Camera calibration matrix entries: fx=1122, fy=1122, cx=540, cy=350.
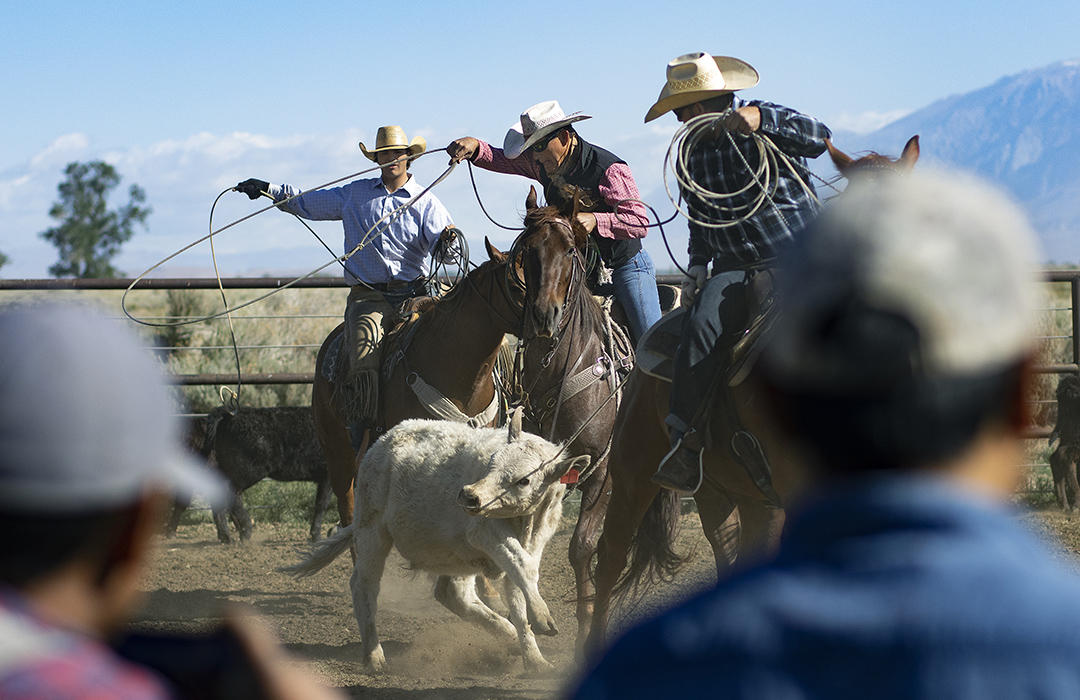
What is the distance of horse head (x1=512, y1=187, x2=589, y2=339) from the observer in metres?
6.19

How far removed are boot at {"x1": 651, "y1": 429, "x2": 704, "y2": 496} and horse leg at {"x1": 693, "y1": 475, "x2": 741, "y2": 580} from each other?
0.85 m

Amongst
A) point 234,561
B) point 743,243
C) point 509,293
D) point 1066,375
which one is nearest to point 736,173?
point 743,243

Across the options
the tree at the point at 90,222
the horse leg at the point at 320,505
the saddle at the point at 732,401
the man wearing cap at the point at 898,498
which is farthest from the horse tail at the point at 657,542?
the tree at the point at 90,222

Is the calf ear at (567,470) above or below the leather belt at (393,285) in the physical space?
below

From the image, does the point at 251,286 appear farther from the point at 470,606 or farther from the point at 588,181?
the point at 470,606

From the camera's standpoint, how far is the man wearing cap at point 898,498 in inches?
35.3

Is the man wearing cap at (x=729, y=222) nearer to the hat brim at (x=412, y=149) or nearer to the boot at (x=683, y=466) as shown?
the boot at (x=683, y=466)

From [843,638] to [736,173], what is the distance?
4.33 meters

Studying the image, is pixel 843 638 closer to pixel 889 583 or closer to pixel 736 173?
pixel 889 583

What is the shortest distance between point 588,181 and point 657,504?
81.9 inches

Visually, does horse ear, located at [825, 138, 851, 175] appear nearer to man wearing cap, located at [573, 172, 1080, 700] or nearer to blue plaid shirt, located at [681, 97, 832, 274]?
blue plaid shirt, located at [681, 97, 832, 274]

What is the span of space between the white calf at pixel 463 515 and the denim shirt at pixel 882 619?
13.6 feet

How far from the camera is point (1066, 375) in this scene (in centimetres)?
962

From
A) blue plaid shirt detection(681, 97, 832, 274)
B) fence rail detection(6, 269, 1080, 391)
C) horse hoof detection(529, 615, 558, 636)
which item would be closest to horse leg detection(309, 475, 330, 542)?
fence rail detection(6, 269, 1080, 391)
